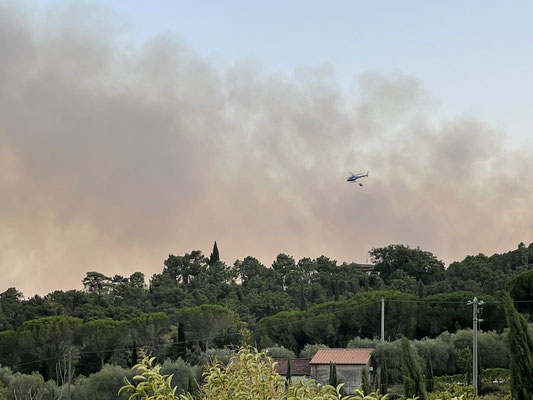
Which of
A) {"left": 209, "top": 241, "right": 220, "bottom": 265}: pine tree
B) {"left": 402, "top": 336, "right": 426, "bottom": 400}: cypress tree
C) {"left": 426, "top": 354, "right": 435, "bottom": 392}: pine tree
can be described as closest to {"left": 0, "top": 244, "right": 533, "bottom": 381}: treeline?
{"left": 209, "top": 241, "right": 220, "bottom": 265}: pine tree

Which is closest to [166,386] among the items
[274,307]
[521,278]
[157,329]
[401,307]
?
[521,278]

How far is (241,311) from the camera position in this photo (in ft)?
229

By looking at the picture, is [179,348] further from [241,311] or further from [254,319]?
[241,311]

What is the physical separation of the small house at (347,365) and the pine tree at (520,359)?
108 feet

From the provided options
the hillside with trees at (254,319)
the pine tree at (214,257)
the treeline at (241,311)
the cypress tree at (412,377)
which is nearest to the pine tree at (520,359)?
the cypress tree at (412,377)

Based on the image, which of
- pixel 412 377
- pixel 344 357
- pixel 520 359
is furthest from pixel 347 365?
pixel 520 359

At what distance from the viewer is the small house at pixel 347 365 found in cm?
4565

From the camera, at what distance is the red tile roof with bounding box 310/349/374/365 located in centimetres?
4603

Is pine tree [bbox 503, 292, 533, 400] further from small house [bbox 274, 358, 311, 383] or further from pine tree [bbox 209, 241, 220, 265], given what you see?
pine tree [bbox 209, 241, 220, 265]

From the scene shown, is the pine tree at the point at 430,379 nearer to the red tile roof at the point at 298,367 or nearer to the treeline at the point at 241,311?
the treeline at the point at 241,311

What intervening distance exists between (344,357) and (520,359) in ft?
115

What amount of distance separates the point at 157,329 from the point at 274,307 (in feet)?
45.3

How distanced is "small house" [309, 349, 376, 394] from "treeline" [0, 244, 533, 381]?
18.6 ft

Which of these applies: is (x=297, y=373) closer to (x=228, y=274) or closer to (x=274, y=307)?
(x=274, y=307)
